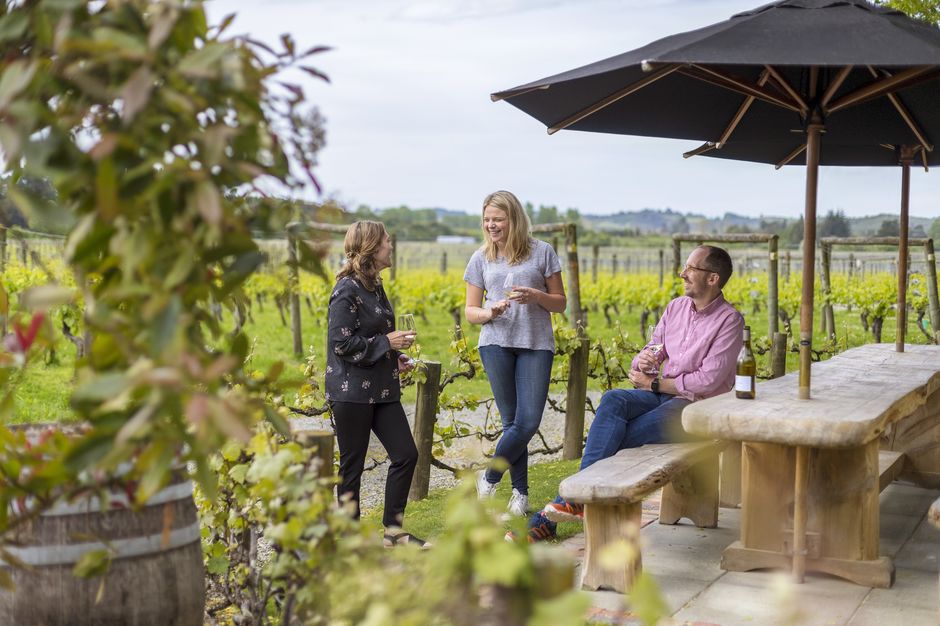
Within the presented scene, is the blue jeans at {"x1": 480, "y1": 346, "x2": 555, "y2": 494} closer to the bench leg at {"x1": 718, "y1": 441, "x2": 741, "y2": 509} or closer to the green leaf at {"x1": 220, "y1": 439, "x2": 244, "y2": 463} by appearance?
the bench leg at {"x1": 718, "y1": 441, "x2": 741, "y2": 509}

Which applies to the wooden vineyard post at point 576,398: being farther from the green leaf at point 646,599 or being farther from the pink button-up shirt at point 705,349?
the green leaf at point 646,599

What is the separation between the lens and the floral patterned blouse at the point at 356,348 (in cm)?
416

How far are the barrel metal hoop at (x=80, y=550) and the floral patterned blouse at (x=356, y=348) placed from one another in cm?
182

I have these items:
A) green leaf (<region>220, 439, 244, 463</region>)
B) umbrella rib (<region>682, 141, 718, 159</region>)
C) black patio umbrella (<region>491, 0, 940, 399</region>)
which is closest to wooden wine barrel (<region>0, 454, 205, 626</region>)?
green leaf (<region>220, 439, 244, 463</region>)

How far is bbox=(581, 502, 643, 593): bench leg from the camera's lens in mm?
3545

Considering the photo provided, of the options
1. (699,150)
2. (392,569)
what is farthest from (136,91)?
(699,150)

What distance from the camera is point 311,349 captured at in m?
5.58

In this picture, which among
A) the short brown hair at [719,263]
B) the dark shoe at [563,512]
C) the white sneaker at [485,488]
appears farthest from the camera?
the white sneaker at [485,488]

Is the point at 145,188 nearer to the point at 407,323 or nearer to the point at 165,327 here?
the point at 165,327

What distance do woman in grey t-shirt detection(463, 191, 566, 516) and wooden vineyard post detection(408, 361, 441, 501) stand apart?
0.67 metres

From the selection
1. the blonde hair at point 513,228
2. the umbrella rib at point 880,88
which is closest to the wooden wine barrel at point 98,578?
the blonde hair at point 513,228

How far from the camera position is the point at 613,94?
439 centimetres

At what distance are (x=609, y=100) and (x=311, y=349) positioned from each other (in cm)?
216

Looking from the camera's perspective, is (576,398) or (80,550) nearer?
(80,550)
